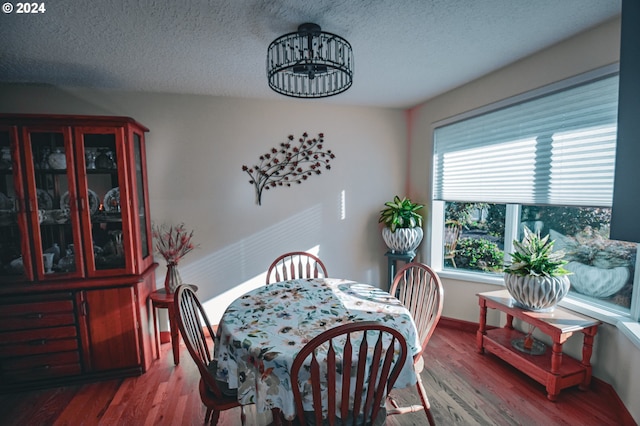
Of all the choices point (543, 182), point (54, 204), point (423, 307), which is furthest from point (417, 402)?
point (54, 204)

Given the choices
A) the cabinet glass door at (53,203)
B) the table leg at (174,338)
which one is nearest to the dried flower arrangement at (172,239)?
the table leg at (174,338)

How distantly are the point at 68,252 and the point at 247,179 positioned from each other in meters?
1.52

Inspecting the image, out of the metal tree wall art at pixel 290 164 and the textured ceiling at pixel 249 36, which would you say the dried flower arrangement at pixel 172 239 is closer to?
the metal tree wall art at pixel 290 164

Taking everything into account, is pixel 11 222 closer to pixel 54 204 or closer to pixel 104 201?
pixel 54 204

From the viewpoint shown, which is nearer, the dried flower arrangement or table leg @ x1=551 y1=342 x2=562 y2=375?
table leg @ x1=551 y1=342 x2=562 y2=375

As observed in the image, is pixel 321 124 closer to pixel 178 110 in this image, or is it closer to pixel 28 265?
pixel 178 110

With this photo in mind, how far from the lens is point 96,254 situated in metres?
2.18

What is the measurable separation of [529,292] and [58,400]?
133 inches

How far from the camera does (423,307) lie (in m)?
1.86

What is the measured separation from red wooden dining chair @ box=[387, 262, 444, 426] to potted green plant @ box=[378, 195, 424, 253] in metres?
0.81

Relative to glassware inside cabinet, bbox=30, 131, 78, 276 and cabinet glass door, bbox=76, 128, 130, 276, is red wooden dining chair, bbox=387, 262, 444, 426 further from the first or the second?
glassware inside cabinet, bbox=30, 131, 78, 276

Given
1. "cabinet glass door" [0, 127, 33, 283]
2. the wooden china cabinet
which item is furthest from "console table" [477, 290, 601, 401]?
"cabinet glass door" [0, 127, 33, 283]

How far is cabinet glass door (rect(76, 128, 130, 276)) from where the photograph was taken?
2.14 meters

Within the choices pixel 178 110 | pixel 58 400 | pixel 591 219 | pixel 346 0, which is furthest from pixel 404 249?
pixel 58 400
